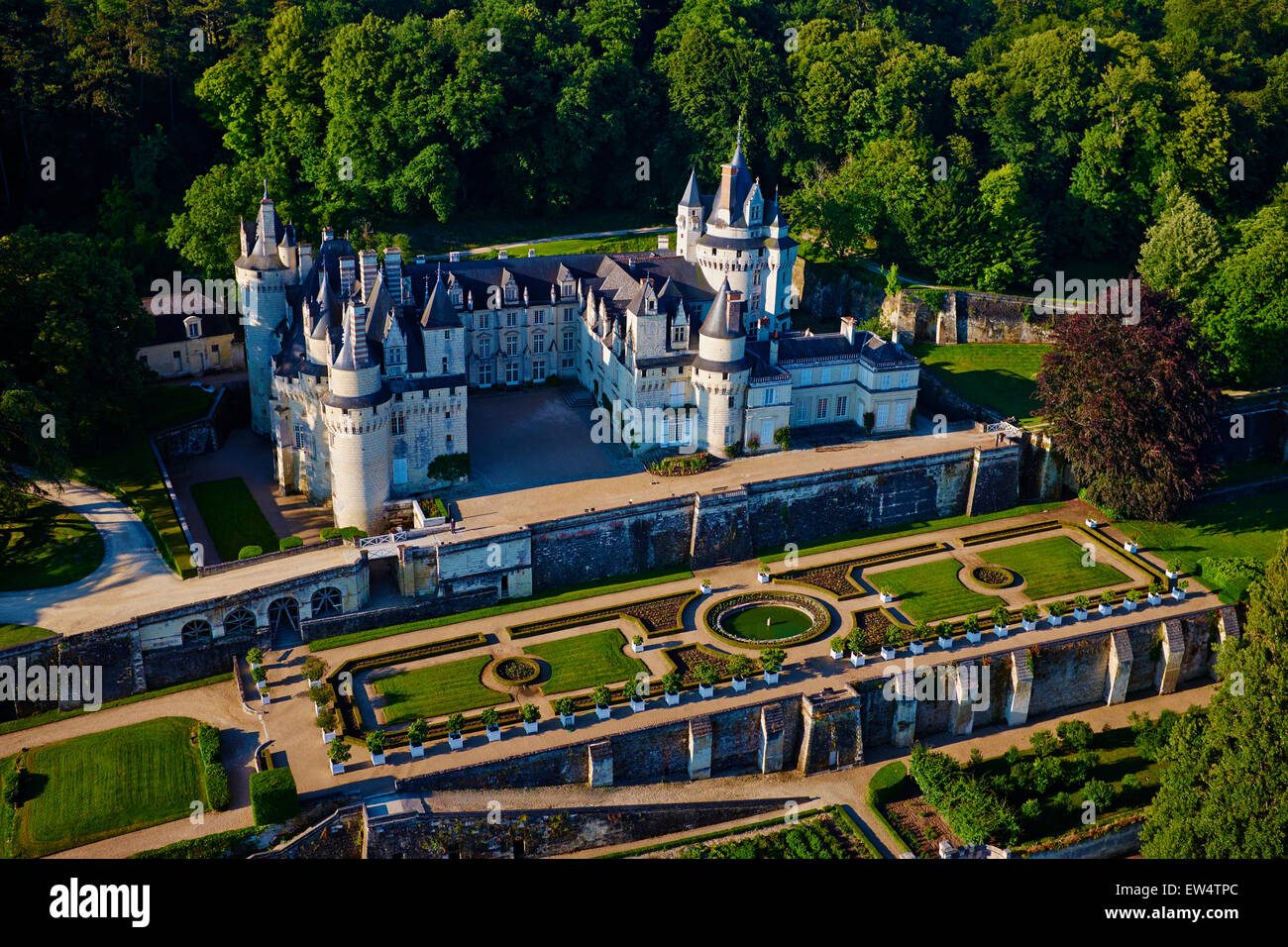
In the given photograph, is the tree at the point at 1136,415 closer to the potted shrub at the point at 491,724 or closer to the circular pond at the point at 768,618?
the circular pond at the point at 768,618

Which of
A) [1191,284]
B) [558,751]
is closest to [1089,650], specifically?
[558,751]

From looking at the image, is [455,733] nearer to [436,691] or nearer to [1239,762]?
[436,691]

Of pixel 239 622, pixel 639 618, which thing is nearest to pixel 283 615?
pixel 239 622

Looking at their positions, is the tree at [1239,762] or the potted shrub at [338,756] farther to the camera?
the potted shrub at [338,756]

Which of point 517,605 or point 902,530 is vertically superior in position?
point 902,530

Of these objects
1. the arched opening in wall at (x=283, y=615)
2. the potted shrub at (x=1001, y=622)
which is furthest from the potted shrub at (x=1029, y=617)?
the arched opening in wall at (x=283, y=615)
